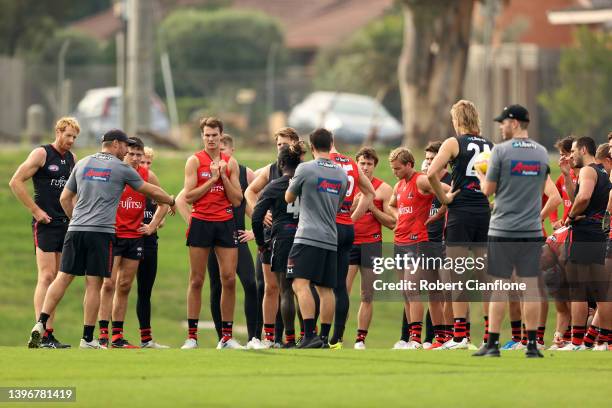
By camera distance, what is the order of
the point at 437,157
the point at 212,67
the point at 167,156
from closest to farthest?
the point at 437,157, the point at 167,156, the point at 212,67

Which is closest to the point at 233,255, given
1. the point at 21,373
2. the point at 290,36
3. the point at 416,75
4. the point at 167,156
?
the point at 21,373

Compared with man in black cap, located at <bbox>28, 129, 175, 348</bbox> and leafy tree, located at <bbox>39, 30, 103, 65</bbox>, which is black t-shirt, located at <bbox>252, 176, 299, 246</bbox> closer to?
man in black cap, located at <bbox>28, 129, 175, 348</bbox>

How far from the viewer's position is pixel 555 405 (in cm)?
1144

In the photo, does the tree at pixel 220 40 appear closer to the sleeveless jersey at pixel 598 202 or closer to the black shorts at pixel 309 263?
the sleeveless jersey at pixel 598 202

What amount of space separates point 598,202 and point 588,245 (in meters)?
0.46

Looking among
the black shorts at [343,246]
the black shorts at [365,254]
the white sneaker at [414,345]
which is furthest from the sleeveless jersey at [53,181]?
the white sneaker at [414,345]

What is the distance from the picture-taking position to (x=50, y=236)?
53.7 ft

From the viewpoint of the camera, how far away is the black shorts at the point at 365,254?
1738cm

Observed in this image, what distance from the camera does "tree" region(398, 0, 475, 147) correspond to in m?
37.5

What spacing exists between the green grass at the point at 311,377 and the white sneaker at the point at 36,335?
0.51 feet

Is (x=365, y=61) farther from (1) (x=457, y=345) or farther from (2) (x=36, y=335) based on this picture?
(2) (x=36, y=335)

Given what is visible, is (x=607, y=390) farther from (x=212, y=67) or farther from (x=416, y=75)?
(x=212, y=67)

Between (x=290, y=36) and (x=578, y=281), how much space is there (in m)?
56.4

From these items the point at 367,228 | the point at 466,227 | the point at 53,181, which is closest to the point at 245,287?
the point at 367,228
